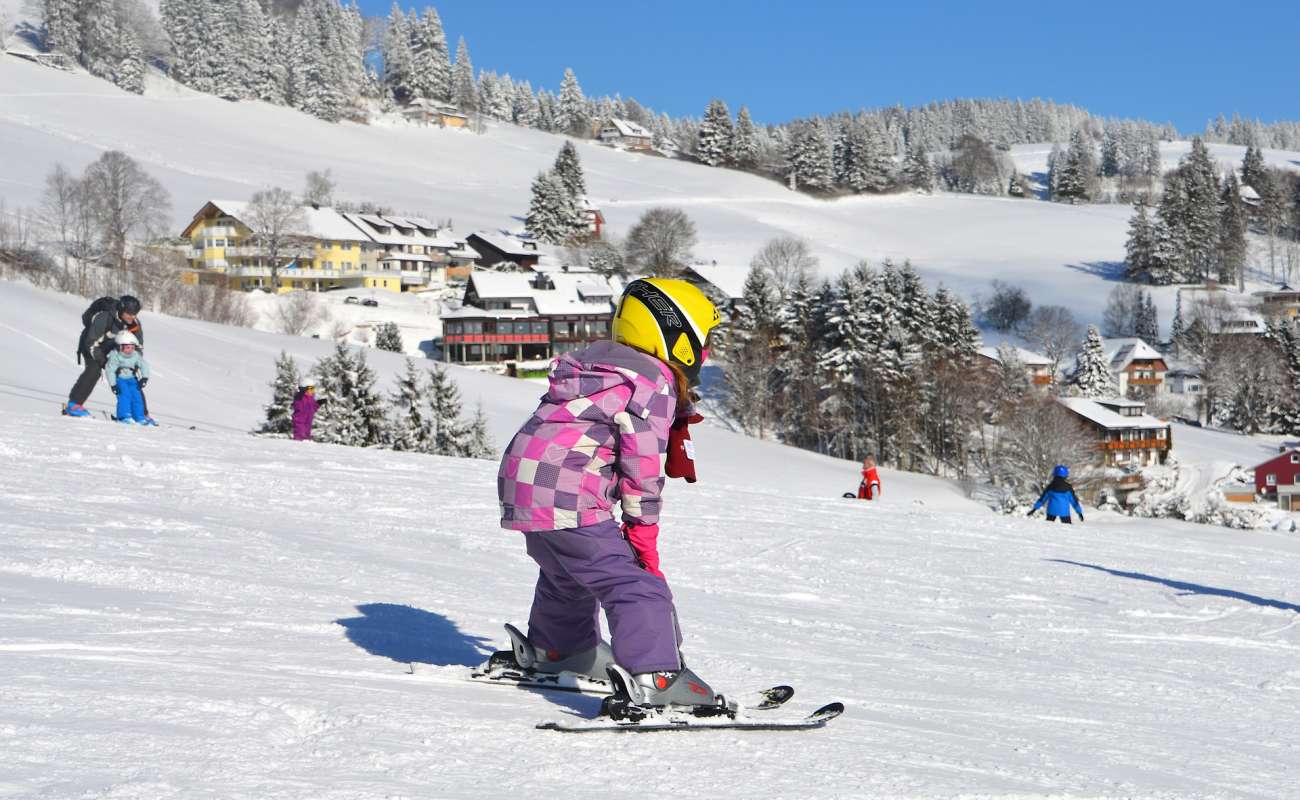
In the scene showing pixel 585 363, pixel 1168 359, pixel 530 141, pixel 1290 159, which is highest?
pixel 1290 159

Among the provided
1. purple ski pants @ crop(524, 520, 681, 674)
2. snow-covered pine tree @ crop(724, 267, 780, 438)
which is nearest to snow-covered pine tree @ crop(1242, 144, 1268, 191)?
snow-covered pine tree @ crop(724, 267, 780, 438)

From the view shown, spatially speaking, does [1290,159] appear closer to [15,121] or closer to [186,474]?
[15,121]

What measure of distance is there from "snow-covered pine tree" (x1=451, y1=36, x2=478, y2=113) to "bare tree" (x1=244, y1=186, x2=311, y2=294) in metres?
70.5

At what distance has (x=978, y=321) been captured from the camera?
86.8 m

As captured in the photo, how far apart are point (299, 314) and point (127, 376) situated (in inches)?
1962

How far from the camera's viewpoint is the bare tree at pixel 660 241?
92125 mm

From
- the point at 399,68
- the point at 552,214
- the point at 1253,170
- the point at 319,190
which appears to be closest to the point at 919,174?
the point at 1253,170

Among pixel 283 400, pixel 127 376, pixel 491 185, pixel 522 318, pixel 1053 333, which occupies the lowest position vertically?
pixel 283 400

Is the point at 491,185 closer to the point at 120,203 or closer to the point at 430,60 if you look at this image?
the point at 430,60

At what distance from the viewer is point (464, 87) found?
150 metres

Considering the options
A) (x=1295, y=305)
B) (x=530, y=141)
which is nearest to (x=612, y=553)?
(x=1295, y=305)

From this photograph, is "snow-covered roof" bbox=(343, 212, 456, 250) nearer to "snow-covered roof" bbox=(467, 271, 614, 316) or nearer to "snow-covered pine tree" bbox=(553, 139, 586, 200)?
"snow-covered roof" bbox=(467, 271, 614, 316)

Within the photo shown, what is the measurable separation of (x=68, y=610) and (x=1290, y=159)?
204 meters

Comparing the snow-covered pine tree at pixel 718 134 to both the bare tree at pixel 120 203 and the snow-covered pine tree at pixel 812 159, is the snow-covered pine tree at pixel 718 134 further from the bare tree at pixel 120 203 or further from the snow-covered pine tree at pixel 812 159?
the bare tree at pixel 120 203
